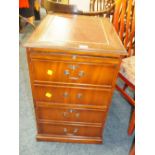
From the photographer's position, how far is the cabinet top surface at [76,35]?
3.06ft

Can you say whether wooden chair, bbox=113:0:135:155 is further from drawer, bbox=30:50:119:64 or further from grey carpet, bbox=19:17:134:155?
drawer, bbox=30:50:119:64

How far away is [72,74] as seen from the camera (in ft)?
3.37

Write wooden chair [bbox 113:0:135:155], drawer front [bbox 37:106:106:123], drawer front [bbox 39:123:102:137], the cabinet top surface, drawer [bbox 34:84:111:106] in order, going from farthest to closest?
wooden chair [bbox 113:0:135:155]
drawer front [bbox 39:123:102:137]
drawer front [bbox 37:106:106:123]
drawer [bbox 34:84:111:106]
the cabinet top surface

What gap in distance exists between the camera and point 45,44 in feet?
3.04

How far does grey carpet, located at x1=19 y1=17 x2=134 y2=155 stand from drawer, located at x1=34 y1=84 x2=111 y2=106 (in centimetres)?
43

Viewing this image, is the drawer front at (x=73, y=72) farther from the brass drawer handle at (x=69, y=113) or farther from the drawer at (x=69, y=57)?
the brass drawer handle at (x=69, y=113)

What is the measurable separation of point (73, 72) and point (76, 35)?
23 centimetres

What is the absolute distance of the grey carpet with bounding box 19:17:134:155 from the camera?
1.34 meters

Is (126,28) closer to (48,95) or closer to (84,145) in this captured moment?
(48,95)

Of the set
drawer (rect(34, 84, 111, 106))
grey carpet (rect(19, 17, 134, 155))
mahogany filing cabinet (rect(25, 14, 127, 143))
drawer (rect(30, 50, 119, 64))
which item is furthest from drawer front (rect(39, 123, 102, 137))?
drawer (rect(30, 50, 119, 64))

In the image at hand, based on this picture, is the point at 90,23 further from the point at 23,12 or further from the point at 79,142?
the point at 23,12
